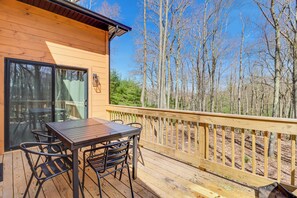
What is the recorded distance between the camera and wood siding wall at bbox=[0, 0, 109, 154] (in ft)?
11.0

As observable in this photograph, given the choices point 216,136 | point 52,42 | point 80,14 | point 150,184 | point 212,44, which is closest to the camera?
point 150,184

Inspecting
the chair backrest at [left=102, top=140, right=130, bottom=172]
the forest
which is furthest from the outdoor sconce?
the forest

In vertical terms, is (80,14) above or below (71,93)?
above

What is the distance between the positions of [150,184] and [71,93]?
3226 mm

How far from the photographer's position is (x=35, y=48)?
367cm

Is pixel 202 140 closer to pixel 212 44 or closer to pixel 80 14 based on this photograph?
pixel 80 14

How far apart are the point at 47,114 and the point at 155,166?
9.34ft

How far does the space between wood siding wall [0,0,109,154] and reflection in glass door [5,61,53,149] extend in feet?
0.44

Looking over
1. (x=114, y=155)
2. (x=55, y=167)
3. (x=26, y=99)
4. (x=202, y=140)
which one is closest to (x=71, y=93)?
(x=26, y=99)

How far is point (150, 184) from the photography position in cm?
223

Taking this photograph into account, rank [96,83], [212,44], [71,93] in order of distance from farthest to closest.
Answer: [212,44], [96,83], [71,93]

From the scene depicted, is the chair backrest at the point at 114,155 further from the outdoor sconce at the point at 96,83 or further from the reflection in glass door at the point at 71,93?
the outdoor sconce at the point at 96,83

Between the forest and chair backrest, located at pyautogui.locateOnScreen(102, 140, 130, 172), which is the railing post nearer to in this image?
chair backrest, located at pyautogui.locateOnScreen(102, 140, 130, 172)

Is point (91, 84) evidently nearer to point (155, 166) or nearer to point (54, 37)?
point (54, 37)
